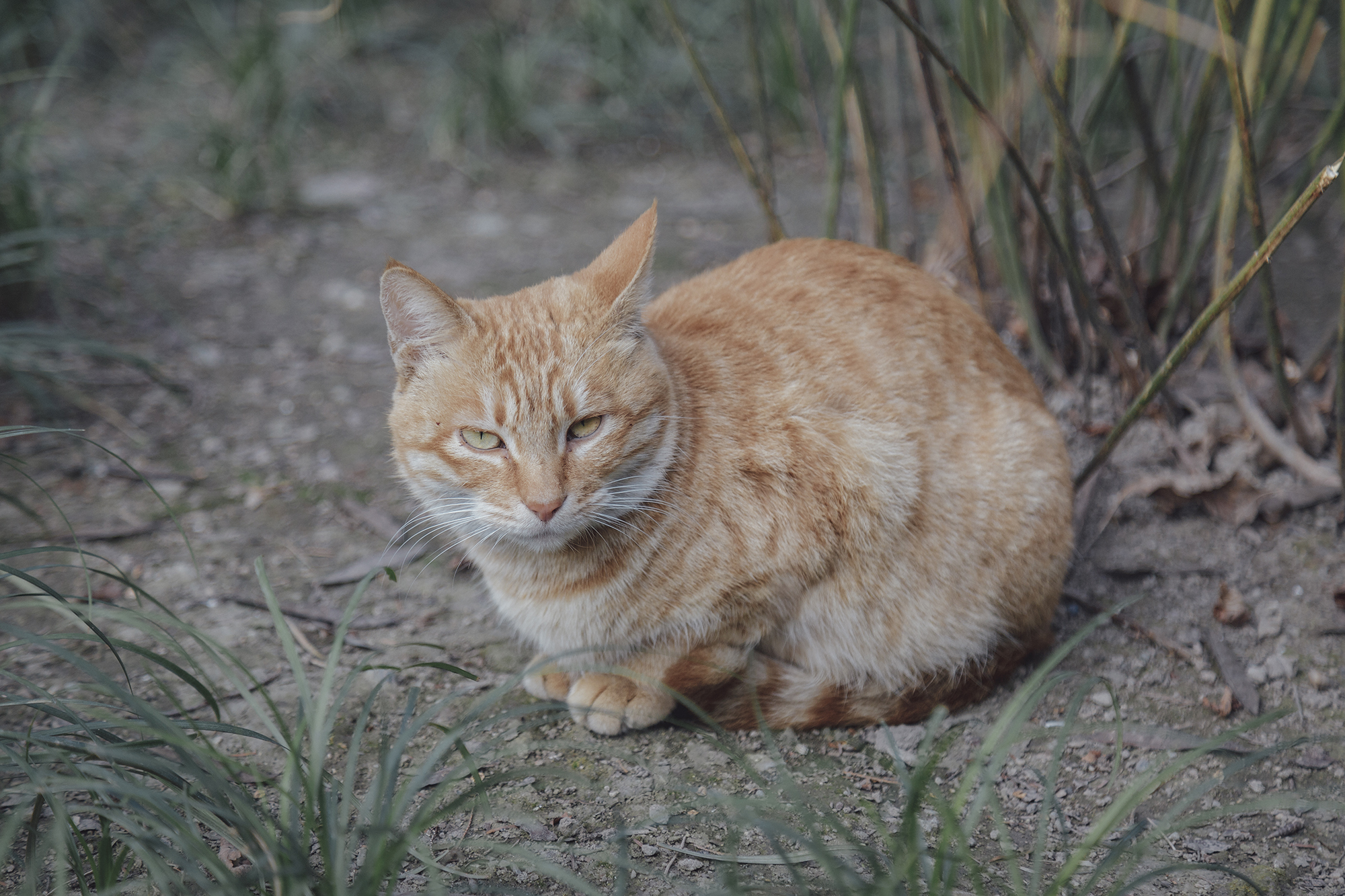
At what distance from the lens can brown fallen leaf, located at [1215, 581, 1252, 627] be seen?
2643 mm

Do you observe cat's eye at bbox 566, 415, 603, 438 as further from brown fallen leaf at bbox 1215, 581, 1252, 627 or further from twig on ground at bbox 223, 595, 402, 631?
brown fallen leaf at bbox 1215, 581, 1252, 627

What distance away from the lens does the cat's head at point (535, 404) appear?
208cm

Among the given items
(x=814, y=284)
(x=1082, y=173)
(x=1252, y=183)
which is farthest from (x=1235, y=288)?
(x=814, y=284)

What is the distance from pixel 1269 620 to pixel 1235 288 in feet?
3.39

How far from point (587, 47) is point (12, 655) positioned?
16.2 feet

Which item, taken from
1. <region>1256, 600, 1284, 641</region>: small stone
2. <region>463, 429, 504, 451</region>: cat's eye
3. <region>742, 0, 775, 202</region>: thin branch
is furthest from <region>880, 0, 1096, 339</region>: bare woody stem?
<region>463, 429, 504, 451</region>: cat's eye

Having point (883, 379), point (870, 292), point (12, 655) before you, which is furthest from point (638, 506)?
point (12, 655)

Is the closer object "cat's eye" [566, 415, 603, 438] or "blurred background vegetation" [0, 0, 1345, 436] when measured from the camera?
"cat's eye" [566, 415, 603, 438]

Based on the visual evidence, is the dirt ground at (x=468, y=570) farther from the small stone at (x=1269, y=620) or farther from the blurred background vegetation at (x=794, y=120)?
the blurred background vegetation at (x=794, y=120)

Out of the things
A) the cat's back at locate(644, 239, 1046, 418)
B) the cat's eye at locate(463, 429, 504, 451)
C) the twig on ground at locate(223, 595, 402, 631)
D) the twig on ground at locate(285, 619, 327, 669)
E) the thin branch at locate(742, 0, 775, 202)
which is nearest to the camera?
the cat's eye at locate(463, 429, 504, 451)

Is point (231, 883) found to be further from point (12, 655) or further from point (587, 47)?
point (587, 47)

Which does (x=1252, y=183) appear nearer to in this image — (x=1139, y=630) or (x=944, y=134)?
(x=944, y=134)

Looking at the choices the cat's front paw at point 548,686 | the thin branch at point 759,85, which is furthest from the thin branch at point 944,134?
the cat's front paw at point 548,686

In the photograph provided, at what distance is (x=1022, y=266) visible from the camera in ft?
10.5
